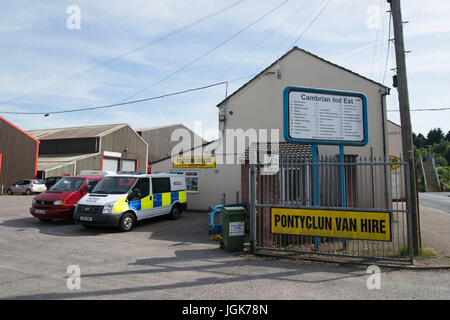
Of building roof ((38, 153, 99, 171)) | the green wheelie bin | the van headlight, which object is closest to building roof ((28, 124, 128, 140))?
building roof ((38, 153, 99, 171))

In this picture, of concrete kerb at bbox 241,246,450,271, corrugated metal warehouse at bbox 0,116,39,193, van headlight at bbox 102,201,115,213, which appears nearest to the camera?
concrete kerb at bbox 241,246,450,271

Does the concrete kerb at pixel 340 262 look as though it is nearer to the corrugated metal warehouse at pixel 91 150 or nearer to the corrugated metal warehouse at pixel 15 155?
the corrugated metal warehouse at pixel 15 155

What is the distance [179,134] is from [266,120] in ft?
119

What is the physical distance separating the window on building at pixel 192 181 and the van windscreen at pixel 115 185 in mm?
6432

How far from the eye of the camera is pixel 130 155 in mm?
37375

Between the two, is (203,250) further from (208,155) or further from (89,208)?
(208,155)

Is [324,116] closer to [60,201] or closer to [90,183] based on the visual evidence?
[90,183]

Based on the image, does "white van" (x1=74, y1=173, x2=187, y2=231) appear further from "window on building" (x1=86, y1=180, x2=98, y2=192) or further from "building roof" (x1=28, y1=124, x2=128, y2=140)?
"building roof" (x1=28, y1=124, x2=128, y2=140)

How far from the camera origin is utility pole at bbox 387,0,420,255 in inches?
262

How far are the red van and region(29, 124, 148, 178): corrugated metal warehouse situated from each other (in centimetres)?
2143

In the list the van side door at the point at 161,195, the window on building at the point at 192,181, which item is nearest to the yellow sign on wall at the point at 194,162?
the window on building at the point at 192,181

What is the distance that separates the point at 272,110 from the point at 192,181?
595 cm

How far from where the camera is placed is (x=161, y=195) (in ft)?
38.7
